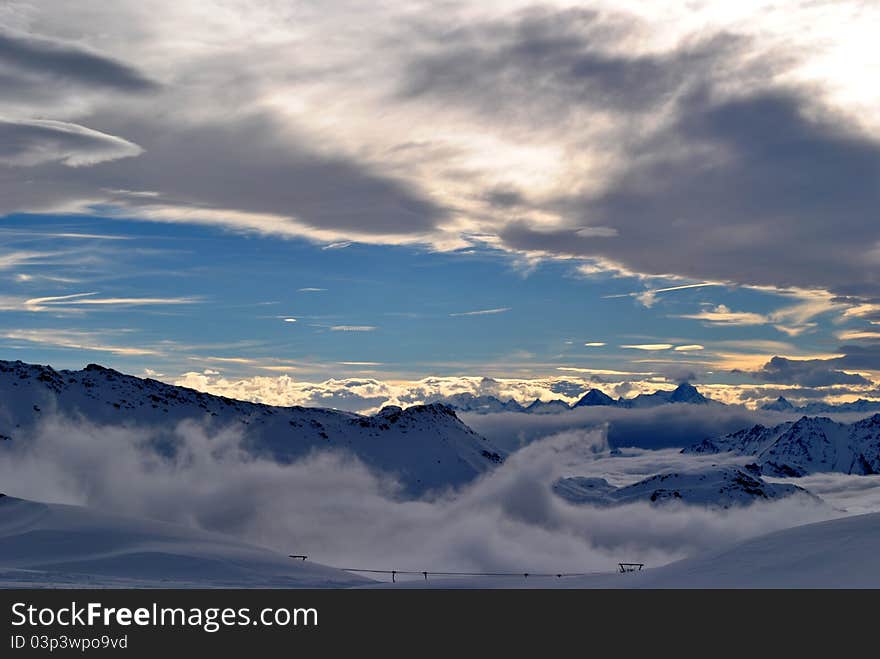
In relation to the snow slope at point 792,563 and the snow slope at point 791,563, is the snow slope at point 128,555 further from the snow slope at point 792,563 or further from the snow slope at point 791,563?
the snow slope at point 792,563

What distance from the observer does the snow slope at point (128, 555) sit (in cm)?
5525

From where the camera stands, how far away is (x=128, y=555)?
61125 millimetres

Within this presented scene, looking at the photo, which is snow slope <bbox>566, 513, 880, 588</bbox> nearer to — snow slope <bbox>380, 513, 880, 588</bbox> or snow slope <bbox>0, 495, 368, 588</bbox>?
snow slope <bbox>380, 513, 880, 588</bbox>

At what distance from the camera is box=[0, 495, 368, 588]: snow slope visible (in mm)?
55250

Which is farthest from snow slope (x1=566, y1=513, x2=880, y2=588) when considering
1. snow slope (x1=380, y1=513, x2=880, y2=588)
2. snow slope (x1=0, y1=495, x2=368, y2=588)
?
snow slope (x1=0, y1=495, x2=368, y2=588)

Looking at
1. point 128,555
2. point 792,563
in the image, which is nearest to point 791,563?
point 792,563

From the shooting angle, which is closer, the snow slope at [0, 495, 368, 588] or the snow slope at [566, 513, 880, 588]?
the snow slope at [566, 513, 880, 588]

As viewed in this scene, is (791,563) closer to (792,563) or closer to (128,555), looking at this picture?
(792,563)

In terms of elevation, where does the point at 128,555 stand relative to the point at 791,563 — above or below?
below

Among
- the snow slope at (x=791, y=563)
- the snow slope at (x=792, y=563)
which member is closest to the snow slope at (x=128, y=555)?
the snow slope at (x=791, y=563)
